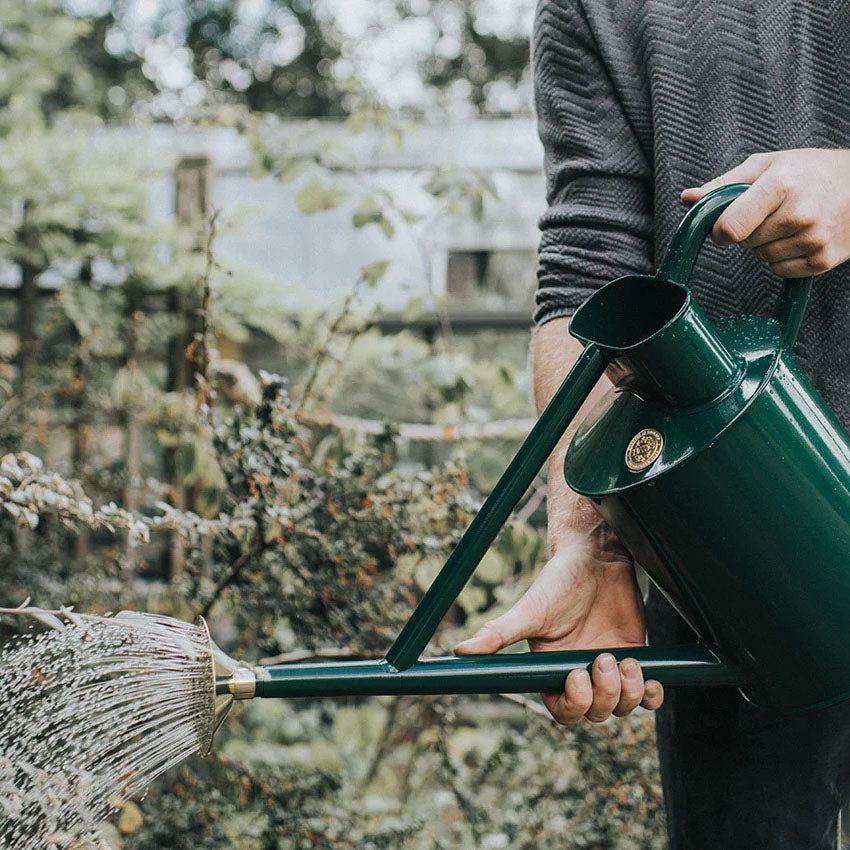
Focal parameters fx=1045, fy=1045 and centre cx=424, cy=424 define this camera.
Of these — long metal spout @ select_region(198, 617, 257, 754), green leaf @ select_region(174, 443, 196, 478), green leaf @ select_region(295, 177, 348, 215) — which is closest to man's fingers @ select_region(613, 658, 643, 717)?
long metal spout @ select_region(198, 617, 257, 754)

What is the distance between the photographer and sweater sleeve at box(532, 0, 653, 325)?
47.8 inches

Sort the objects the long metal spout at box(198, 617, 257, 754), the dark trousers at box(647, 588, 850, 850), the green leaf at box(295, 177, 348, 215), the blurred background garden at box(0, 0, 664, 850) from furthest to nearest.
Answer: the green leaf at box(295, 177, 348, 215)
the blurred background garden at box(0, 0, 664, 850)
the dark trousers at box(647, 588, 850, 850)
the long metal spout at box(198, 617, 257, 754)

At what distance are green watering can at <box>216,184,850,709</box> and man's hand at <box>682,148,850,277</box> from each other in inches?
1.0

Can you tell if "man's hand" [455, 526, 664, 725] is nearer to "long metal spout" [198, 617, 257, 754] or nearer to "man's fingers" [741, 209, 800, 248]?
"long metal spout" [198, 617, 257, 754]

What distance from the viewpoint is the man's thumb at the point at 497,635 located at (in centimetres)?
92

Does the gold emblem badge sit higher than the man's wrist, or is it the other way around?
the gold emblem badge

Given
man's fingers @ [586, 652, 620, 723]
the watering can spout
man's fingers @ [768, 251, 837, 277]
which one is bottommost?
man's fingers @ [586, 652, 620, 723]

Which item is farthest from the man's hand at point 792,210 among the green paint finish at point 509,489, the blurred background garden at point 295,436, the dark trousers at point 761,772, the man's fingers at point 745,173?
the blurred background garden at point 295,436

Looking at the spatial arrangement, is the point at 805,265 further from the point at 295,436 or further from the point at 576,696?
the point at 295,436

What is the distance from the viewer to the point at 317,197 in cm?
216

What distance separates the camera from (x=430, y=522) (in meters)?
1.84

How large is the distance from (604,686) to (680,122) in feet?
2.06

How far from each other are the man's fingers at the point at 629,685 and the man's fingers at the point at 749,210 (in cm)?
38

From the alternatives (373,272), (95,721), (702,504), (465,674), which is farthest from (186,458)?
(702,504)
